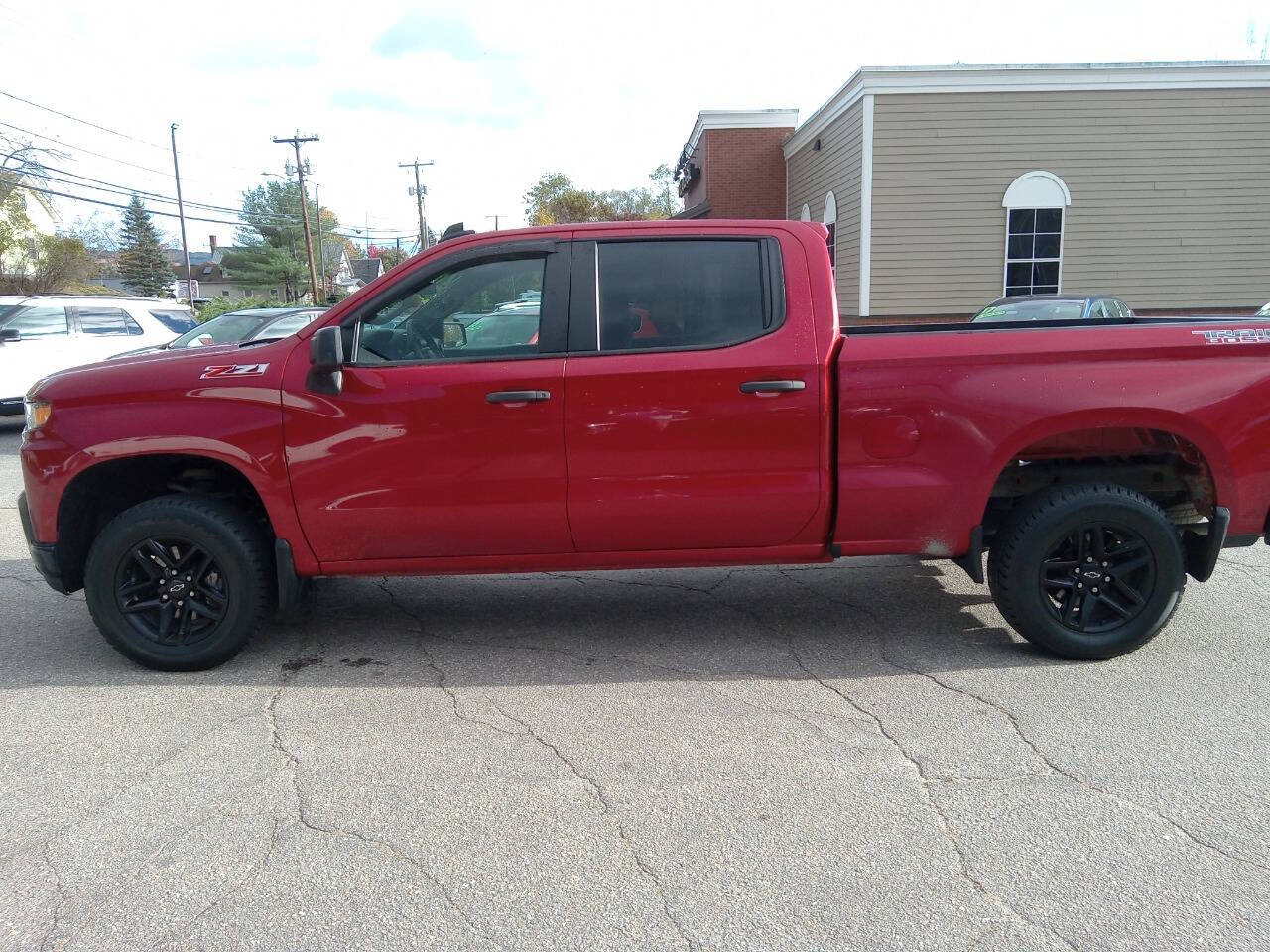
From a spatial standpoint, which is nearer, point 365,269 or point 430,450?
point 430,450

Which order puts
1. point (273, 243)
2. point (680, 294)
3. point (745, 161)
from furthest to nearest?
point (273, 243)
point (745, 161)
point (680, 294)

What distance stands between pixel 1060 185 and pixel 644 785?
54.5ft

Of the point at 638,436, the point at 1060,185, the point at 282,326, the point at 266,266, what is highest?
the point at 266,266

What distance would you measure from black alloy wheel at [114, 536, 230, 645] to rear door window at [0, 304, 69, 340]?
33.1 ft

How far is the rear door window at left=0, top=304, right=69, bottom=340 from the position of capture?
12.7 metres

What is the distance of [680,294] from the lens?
177 inches

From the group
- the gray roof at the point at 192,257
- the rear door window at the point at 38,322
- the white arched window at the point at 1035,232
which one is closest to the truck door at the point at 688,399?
the rear door window at the point at 38,322

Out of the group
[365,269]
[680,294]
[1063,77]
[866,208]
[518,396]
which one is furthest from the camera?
[365,269]

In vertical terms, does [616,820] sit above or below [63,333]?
below

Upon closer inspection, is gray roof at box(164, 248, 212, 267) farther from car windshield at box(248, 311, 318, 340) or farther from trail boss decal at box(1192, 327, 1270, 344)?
trail boss decal at box(1192, 327, 1270, 344)

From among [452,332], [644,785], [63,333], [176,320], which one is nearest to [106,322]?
[63,333]

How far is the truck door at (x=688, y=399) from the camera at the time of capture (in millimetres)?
4332

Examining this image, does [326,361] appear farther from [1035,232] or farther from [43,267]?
[43,267]

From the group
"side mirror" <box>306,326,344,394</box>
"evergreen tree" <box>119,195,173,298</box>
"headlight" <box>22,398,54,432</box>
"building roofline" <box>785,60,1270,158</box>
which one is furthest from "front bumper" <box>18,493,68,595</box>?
"evergreen tree" <box>119,195,173,298</box>
